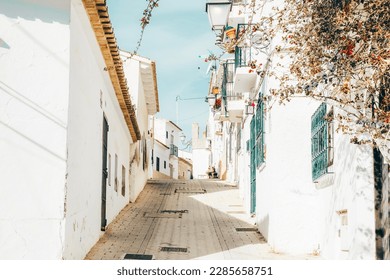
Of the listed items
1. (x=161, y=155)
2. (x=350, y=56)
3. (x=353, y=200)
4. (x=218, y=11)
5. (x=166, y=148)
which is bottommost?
(x=353, y=200)

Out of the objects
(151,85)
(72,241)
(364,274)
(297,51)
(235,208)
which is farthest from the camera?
(151,85)

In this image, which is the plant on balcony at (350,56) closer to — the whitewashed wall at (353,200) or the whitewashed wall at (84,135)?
the whitewashed wall at (353,200)

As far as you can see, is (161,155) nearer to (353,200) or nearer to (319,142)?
(319,142)

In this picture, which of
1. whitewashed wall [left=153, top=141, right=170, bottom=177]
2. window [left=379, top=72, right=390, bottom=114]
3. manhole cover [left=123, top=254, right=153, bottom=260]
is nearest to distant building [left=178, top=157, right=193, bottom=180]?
whitewashed wall [left=153, top=141, right=170, bottom=177]

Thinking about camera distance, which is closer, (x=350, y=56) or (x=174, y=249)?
(x=350, y=56)

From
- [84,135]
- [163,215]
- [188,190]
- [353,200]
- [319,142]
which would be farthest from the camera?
[188,190]

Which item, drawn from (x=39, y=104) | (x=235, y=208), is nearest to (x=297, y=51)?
(x=39, y=104)

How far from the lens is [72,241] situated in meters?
8.16

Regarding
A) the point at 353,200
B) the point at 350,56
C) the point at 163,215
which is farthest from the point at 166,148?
the point at 350,56

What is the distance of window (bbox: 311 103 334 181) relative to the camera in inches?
351

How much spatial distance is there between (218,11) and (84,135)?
3451 millimetres

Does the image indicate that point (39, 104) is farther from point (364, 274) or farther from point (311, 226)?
point (311, 226)

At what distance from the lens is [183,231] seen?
13133 mm

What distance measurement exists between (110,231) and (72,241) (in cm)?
467
